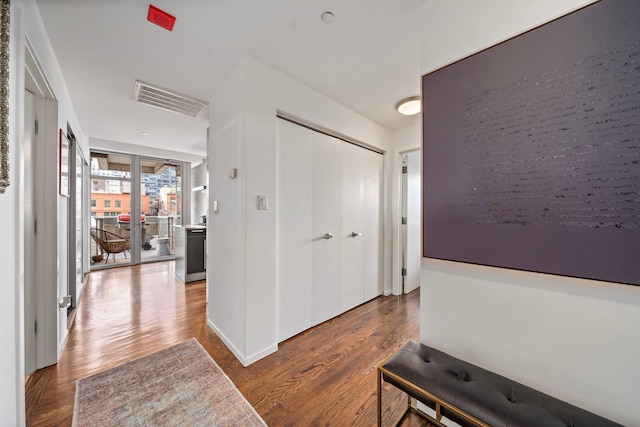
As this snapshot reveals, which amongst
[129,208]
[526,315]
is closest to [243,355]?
[526,315]

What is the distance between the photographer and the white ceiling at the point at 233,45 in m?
1.53

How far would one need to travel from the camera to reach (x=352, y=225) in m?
3.04

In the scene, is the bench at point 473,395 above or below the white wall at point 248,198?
below

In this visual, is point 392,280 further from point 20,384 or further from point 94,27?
point 94,27

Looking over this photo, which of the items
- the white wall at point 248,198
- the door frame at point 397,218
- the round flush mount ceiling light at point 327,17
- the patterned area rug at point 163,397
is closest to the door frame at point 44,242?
the patterned area rug at point 163,397

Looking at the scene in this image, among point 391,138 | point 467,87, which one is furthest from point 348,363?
point 391,138

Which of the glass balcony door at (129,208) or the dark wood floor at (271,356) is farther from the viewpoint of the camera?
the glass balcony door at (129,208)

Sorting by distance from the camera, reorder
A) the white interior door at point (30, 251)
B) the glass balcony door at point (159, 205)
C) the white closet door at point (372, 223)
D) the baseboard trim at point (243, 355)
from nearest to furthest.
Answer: the white interior door at point (30, 251) < the baseboard trim at point (243, 355) < the white closet door at point (372, 223) < the glass balcony door at point (159, 205)

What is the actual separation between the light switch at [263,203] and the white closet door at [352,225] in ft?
3.69

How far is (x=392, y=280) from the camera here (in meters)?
3.66

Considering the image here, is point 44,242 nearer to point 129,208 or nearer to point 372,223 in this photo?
point 372,223

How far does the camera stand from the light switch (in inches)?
79.2

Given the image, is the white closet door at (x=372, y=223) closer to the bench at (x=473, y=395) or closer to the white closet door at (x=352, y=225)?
the white closet door at (x=352, y=225)

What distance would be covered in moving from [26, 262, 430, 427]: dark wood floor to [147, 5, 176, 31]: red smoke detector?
254 cm
